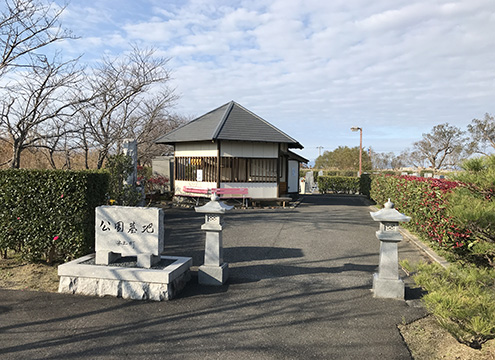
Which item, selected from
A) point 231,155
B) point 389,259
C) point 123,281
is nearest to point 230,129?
point 231,155

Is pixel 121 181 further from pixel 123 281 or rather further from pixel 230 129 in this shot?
pixel 230 129

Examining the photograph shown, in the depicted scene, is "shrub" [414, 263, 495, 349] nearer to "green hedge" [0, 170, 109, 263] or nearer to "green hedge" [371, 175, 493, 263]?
"green hedge" [371, 175, 493, 263]

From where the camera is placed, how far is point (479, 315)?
2.70 meters

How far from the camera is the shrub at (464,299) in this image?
8.80ft

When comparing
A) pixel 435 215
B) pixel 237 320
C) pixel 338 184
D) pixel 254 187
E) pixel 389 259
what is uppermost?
pixel 254 187

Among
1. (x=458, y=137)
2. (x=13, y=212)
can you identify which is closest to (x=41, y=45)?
(x=13, y=212)

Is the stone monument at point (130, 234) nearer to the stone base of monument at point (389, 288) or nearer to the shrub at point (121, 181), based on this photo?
the shrub at point (121, 181)

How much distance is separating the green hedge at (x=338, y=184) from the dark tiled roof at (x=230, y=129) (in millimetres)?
14146

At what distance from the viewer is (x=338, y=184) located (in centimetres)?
2950

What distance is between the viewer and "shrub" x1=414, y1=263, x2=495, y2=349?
8.80ft

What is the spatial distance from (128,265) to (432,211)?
642 cm

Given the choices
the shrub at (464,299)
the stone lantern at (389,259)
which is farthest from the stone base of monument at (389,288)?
the shrub at (464,299)

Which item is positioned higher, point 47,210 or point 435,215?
point 47,210

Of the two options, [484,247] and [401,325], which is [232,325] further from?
[484,247]
